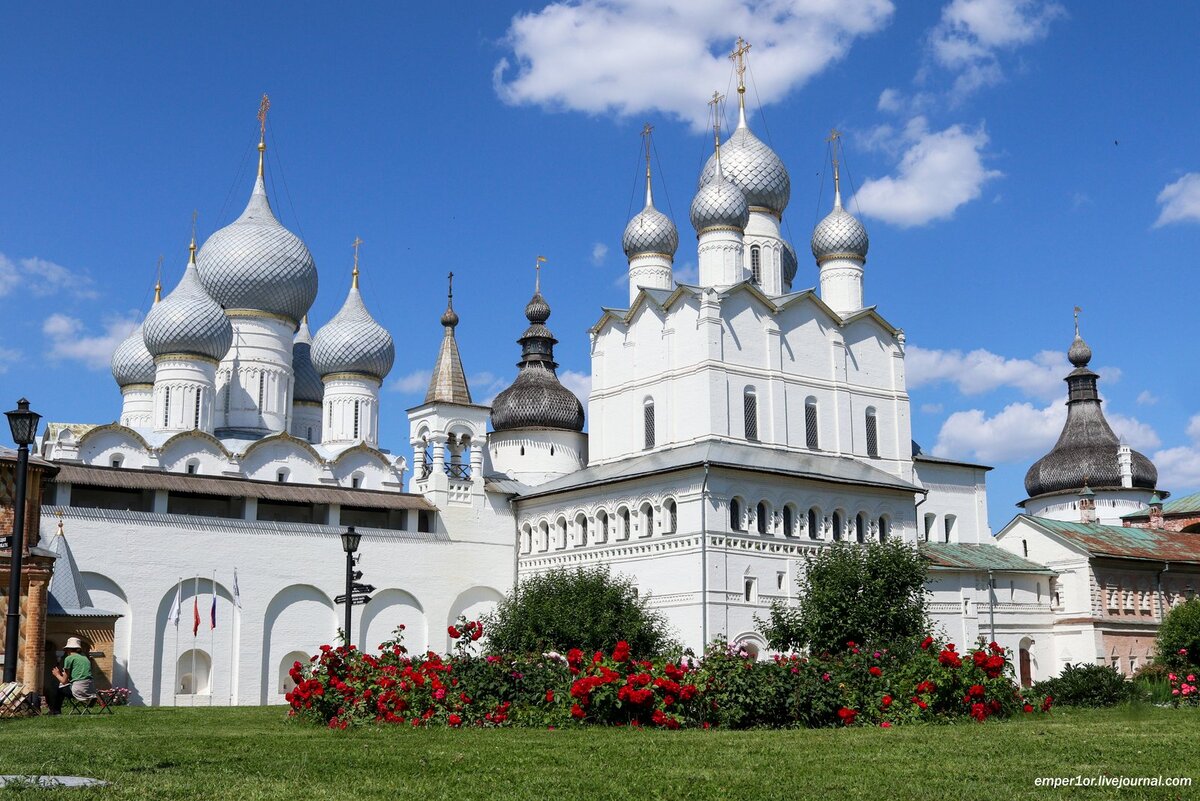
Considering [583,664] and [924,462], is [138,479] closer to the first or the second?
[583,664]

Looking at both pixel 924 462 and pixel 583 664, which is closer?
pixel 583 664

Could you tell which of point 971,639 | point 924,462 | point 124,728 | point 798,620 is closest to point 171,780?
point 124,728

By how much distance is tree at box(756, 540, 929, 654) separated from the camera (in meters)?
22.5

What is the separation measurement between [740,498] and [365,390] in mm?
14778

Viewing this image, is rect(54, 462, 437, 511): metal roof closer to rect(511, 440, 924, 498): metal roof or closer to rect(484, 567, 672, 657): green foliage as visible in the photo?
rect(511, 440, 924, 498): metal roof

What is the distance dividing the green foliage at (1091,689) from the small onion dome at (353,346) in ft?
84.1

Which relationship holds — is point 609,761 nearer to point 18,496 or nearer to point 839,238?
point 18,496

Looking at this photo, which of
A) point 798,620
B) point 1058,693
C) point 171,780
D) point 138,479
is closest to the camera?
A: point 171,780

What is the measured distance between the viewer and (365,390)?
4106 cm

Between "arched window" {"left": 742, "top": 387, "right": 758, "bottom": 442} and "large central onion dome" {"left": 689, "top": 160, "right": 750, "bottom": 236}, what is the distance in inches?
210

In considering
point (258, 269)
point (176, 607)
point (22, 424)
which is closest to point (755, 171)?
point (258, 269)

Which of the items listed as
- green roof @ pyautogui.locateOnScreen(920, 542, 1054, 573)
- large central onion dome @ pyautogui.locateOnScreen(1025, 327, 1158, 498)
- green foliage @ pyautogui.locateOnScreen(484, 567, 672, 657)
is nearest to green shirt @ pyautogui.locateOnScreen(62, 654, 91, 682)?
green foliage @ pyautogui.locateOnScreen(484, 567, 672, 657)

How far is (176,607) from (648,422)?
1339 centimetres

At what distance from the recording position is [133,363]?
3966cm
